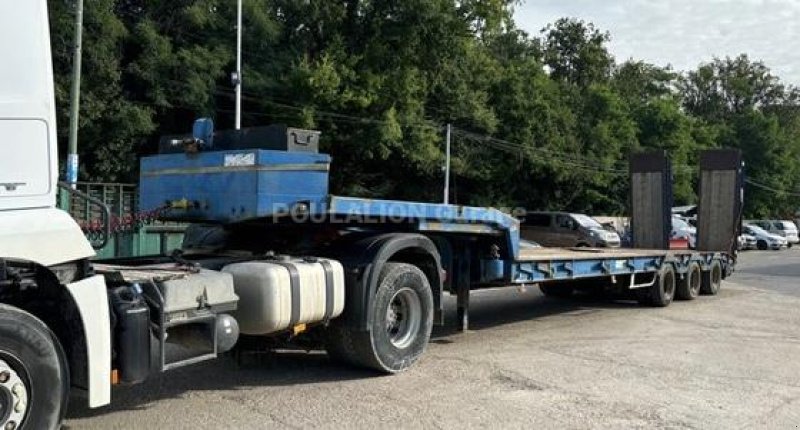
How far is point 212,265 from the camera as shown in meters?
6.57

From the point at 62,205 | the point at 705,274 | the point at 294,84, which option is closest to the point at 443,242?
the point at 62,205

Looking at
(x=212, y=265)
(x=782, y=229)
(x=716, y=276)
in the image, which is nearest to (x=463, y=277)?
(x=212, y=265)

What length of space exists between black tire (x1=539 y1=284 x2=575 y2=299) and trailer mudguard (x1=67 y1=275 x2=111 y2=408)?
11033mm

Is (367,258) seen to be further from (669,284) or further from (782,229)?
(782,229)

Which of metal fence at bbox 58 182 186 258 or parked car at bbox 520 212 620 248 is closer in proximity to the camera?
metal fence at bbox 58 182 186 258

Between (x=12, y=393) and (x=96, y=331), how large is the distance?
60 centimetres

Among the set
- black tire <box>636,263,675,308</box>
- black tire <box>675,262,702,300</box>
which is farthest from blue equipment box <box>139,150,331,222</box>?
black tire <box>675,262,702,300</box>

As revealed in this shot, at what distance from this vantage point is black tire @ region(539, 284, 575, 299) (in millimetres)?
14836

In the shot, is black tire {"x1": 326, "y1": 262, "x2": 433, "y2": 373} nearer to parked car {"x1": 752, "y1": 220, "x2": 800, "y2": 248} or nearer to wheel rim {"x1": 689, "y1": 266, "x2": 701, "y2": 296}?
wheel rim {"x1": 689, "y1": 266, "x2": 701, "y2": 296}

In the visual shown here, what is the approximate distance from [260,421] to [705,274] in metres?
12.6

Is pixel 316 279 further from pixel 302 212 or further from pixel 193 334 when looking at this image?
pixel 193 334

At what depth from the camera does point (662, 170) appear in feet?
56.4

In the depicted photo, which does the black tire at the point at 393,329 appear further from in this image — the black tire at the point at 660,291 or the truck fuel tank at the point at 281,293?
the black tire at the point at 660,291

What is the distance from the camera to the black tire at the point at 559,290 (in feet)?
48.7
